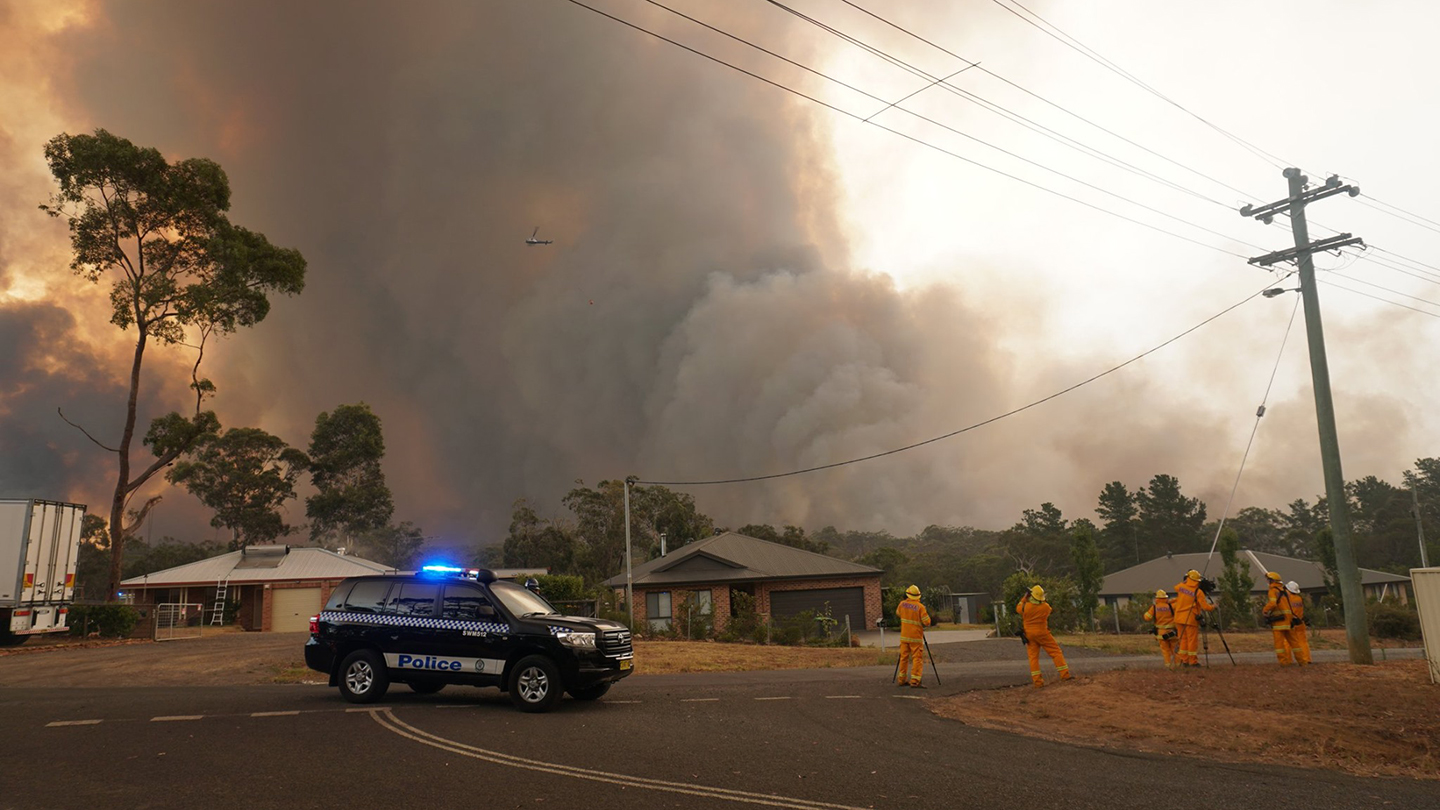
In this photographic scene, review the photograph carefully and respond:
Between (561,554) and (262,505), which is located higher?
(262,505)

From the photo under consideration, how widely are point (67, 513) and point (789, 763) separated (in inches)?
1038

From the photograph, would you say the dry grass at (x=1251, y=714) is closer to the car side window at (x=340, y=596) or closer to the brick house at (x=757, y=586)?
the car side window at (x=340, y=596)

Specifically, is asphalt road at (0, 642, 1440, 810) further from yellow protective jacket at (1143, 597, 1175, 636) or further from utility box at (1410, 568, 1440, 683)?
yellow protective jacket at (1143, 597, 1175, 636)

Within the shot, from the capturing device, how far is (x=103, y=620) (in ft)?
91.9

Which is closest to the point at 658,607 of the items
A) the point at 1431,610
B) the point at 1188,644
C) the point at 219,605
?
the point at 219,605

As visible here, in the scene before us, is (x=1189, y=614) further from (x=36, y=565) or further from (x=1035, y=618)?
(x=36, y=565)

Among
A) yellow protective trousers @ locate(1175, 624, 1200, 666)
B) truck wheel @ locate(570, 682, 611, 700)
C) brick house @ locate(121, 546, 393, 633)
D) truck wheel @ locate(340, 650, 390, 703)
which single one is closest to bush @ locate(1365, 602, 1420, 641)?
yellow protective trousers @ locate(1175, 624, 1200, 666)

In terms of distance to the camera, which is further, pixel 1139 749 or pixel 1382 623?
pixel 1382 623

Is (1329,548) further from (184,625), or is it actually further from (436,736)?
(184,625)

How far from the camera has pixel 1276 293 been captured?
20047 millimetres

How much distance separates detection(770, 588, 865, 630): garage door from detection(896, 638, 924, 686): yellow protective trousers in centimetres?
2240

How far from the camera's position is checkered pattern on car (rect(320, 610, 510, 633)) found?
462 inches

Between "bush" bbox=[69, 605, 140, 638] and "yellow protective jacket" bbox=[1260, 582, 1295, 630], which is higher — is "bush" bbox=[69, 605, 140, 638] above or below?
above

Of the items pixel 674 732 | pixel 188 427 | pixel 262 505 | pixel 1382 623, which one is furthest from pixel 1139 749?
pixel 262 505
